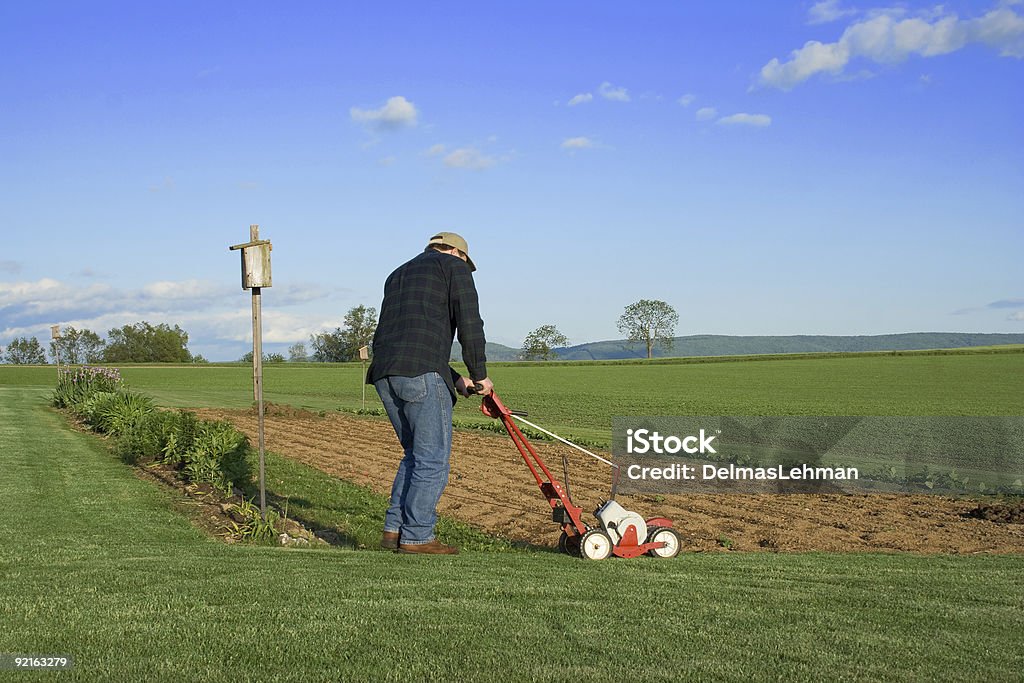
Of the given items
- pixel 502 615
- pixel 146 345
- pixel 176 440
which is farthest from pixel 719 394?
pixel 146 345

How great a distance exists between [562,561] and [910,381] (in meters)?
40.9

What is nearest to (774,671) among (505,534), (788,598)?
(788,598)

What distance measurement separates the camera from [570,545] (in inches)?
278

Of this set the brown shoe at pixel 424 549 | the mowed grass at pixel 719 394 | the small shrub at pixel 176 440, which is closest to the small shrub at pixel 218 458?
the small shrub at pixel 176 440

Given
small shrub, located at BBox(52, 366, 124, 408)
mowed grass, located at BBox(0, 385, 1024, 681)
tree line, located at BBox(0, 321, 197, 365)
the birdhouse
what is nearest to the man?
mowed grass, located at BBox(0, 385, 1024, 681)

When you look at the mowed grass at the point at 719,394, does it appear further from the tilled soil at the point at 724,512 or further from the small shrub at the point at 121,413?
the small shrub at the point at 121,413

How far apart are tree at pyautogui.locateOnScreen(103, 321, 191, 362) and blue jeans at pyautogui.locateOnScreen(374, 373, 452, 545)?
11221 centimetres

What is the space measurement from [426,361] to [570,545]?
5.67 ft

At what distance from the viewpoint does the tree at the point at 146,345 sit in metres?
114

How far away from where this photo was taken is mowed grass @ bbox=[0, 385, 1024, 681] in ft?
13.5

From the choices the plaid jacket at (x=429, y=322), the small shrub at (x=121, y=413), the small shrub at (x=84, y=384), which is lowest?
the small shrub at (x=121, y=413)

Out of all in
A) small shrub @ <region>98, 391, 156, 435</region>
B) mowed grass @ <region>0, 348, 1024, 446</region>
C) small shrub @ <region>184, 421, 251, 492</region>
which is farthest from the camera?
mowed grass @ <region>0, 348, 1024, 446</region>

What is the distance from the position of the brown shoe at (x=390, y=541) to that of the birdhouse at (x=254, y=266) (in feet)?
8.19

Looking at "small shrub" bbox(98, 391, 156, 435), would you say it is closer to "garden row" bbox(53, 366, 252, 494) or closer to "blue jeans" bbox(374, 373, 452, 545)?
A: "garden row" bbox(53, 366, 252, 494)
